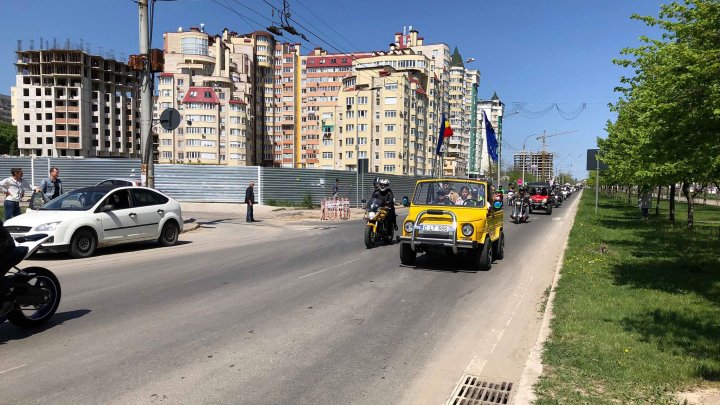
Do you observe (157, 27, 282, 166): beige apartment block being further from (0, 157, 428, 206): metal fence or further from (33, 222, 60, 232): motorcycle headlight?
(33, 222, 60, 232): motorcycle headlight

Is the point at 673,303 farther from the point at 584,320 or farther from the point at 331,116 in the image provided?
the point at 331,116

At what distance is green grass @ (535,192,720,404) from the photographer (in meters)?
4.27

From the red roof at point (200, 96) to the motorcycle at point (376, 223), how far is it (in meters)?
92.9

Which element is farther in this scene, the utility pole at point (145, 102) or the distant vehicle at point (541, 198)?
the distant vehicle at point (541, 198)

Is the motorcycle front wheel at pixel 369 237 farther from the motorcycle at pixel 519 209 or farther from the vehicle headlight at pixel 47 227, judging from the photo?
the motorcycle at pixel 519 209

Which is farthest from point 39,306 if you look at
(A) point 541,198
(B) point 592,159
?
(A) point 541,198

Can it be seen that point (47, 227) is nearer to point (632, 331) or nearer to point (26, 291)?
point (26, 291)

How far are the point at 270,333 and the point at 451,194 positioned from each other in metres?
6.34

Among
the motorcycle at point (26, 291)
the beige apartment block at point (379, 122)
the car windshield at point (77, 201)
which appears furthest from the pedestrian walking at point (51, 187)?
the beige apartment block at point (379, 122)

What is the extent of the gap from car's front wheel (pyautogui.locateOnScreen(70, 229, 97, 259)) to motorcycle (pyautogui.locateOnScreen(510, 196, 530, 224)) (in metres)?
18.5

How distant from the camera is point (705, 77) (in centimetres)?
726

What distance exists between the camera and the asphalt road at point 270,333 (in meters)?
4.27

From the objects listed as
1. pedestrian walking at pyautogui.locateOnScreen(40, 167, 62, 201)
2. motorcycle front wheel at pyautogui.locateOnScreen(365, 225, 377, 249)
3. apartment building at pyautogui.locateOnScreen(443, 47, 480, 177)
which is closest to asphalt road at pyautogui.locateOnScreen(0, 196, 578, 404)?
motorcycle front wheel at pyautogui.locateOnScreen(365, 225, 377, 249)

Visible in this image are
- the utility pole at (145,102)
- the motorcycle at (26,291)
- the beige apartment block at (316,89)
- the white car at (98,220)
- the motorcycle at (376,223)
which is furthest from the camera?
the beige apartment block at (316,89)
